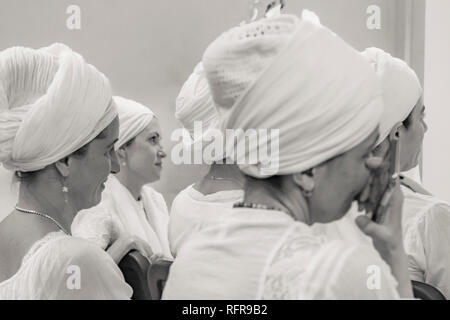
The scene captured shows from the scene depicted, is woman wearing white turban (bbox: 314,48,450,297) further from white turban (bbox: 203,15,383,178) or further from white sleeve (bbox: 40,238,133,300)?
white turban (bbox: 203,15,383,178)

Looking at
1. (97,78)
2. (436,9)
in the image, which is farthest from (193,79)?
(436,9)

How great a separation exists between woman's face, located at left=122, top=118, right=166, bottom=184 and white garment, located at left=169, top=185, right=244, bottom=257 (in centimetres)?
116

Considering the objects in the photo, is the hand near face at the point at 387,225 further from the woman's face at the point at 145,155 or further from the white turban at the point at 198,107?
the woman's face at the point at 145,155

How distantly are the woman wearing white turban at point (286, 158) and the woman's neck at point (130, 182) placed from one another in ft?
7.66

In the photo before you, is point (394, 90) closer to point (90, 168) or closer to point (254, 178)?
point (90, 168)

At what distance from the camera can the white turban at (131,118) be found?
11.6ft

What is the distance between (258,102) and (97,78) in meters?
0.78

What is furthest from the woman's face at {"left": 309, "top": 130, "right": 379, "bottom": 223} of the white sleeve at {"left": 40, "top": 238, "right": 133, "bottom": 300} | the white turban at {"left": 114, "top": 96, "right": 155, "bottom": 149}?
the white turban at {"left": 114, "top": 96, "right": 155, "bottom": 149}

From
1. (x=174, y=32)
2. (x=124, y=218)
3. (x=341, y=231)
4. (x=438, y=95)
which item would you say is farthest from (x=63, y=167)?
(x=438, y=95)

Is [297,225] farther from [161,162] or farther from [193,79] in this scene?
[161,162]

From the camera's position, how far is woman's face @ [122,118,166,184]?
3.60 m

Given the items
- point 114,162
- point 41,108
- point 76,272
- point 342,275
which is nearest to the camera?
point 342,275

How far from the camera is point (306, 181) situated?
1297 millimetres

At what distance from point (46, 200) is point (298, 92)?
0.83 metres
